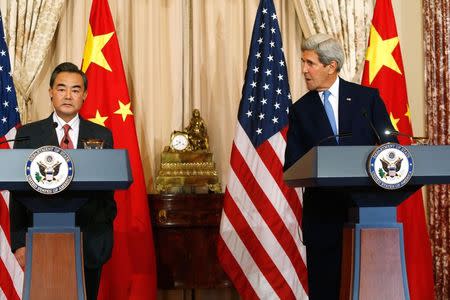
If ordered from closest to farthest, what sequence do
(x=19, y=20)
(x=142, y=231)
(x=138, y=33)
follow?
(x=142, y=231) < (x=19, y=20) < (x=138, y=33)

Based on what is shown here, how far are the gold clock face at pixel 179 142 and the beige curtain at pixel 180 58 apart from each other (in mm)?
398

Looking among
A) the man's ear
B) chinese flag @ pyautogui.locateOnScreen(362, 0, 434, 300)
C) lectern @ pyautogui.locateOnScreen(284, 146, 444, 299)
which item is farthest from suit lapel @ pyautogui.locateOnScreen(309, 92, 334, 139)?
chinese flag @ pyautogui.locateOnScreen(362, 0, 434, 300)

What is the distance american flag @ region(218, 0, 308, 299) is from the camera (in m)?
4.81

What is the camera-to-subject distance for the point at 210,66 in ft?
18.6

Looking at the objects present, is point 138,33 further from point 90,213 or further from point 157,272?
point 90,213

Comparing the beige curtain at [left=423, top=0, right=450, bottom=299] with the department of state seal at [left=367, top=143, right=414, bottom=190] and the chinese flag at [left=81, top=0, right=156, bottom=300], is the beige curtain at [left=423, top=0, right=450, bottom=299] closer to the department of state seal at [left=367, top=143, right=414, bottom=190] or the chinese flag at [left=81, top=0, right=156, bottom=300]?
the chinese flag at [left=81, top=0, right=156, bottom=300]

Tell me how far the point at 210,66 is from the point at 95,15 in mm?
1113

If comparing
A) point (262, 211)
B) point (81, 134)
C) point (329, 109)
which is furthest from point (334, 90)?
point (262, 211)

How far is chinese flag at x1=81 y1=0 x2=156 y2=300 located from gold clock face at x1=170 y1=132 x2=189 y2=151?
35 centimetres

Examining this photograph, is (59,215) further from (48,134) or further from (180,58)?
(180,58)

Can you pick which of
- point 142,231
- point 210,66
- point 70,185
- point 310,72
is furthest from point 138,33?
point 70,185

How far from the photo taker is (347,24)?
17.9ft

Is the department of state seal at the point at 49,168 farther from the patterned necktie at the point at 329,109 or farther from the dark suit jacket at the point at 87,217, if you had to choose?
the patterned necktie at the point at 329,109

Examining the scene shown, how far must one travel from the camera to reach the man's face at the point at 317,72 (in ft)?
10.6
